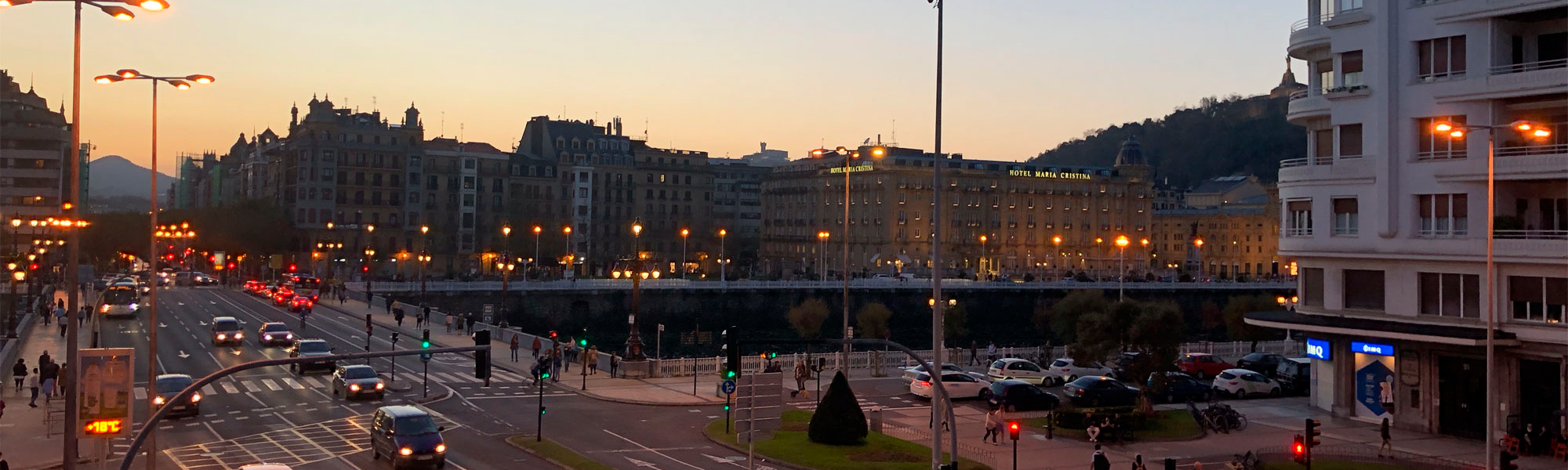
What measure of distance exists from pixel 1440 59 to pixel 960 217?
109400mm

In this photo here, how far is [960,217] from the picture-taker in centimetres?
14738

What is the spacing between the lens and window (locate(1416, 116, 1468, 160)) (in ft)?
124

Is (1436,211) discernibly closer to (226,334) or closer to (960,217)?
(226,334)

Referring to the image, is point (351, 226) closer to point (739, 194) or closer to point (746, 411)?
point (739, 194)

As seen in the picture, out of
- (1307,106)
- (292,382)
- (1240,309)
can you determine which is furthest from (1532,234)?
(1240,309)

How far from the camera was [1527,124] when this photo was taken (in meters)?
26.7

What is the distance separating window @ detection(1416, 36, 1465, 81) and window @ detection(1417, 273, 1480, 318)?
20.6ft

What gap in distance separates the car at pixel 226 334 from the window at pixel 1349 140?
165ft

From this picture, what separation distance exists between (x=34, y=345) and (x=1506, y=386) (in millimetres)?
61170

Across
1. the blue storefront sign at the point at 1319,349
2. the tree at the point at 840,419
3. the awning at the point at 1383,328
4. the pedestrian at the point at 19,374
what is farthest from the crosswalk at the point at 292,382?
the blue storefront sign at the point at 1319,349

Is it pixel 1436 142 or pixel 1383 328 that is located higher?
pixel 1436 142

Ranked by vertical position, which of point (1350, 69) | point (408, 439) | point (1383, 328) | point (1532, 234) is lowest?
point (408, 439)

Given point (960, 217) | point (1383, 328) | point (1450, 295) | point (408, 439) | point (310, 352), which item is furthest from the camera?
point (960, 217)

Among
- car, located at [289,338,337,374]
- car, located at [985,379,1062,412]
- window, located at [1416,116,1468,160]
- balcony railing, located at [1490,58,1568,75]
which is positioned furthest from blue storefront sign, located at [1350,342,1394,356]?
car, located at [289,338,337,374]
